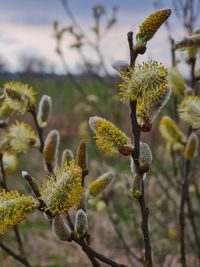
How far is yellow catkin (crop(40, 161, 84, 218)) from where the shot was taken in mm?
1334

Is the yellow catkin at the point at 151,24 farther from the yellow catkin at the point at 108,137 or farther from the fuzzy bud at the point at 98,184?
the fuzzy bud at the point at 98,184

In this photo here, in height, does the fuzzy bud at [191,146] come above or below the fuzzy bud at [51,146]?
below

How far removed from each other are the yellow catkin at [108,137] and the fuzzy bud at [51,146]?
414 mm

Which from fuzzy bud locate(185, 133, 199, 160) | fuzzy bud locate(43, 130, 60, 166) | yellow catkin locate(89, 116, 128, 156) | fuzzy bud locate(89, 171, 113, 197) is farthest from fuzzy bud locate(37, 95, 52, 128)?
yellow catkin locate(89, 116, 128, 156)

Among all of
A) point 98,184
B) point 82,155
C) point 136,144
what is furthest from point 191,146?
point 136,144

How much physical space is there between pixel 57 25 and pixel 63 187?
A: 11.1 feet

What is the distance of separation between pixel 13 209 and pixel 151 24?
56cm

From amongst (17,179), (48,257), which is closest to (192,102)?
(48,257)

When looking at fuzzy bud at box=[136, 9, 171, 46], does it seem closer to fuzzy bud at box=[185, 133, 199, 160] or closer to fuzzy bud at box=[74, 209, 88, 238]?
fuzzy bud at box=[74, 209, 88, 238]

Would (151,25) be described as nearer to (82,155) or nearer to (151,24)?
(151,24)

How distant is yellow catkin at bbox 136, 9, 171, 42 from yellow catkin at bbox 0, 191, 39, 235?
0.49 metres

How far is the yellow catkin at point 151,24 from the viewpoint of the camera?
4.41 ft

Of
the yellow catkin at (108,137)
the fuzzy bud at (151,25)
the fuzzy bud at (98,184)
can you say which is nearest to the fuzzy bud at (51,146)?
the fuzzy bud at (98,184)

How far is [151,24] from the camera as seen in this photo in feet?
4.45
